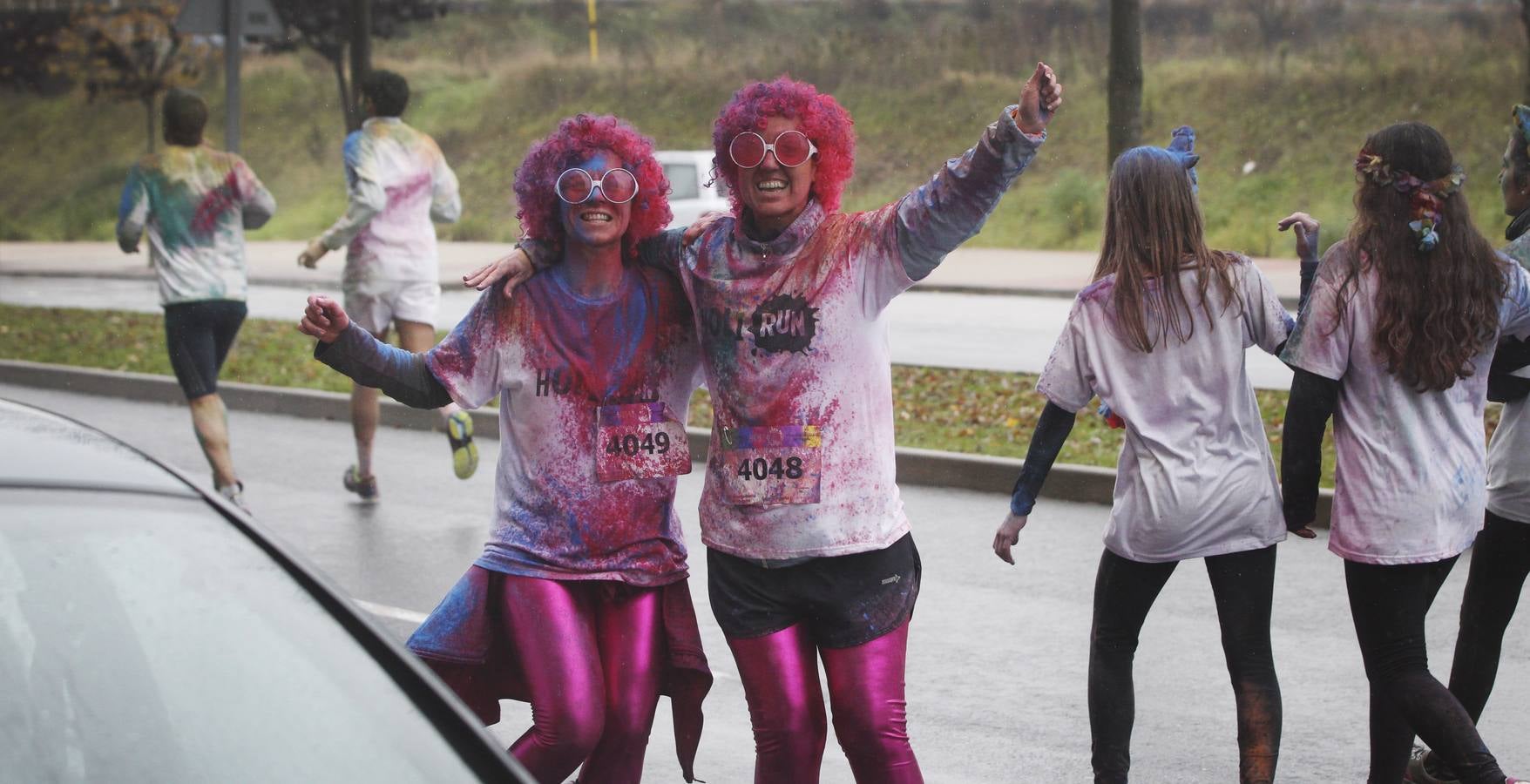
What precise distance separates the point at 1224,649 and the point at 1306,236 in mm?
989

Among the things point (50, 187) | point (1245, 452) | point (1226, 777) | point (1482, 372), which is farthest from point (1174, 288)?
point (50, 187)

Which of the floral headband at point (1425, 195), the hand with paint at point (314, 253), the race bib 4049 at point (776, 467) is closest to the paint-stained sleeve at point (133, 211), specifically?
the hand with paint at point (314, 253)

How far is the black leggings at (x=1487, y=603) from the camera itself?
4438 mm

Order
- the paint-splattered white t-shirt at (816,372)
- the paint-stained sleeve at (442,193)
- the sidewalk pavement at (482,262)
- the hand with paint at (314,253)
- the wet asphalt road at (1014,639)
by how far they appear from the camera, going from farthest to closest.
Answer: the sidewalk pavement at (482,262) < the paint-stained sleeve at (442,193) < the hand with paint at (314,253) < the wet asphalt road at (1014,639) < the paint-splattered white t-shirt at (816,372)

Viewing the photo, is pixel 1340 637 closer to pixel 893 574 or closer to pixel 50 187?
pixel 893 574

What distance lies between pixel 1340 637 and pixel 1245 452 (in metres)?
2.50

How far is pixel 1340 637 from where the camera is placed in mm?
6277

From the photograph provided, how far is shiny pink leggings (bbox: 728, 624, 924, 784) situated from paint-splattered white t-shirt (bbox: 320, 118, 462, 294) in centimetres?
535

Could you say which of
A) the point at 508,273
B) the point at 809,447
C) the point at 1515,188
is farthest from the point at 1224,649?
the point at 508,273

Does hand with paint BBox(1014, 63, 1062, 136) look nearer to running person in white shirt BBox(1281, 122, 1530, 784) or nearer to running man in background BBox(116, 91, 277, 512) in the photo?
running person in white shirt BBox(1281, 122, 1530, 784)

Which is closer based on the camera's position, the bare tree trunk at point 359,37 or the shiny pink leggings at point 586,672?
the shiny pink leggings at point 586,672

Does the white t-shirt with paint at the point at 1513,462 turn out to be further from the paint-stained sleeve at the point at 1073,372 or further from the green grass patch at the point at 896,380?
the green grass patch at the point at 896,380

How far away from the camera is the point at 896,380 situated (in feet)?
42.7

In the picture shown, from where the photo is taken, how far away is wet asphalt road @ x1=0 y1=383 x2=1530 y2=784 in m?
5.11
